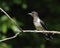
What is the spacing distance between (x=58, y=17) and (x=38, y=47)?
1.83 feet

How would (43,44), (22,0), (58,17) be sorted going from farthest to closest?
(58,17)
(43,44)
(22,0)

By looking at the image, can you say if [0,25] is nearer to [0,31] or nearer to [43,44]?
[0,31]

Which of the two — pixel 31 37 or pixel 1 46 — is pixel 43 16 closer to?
pixel 31 37

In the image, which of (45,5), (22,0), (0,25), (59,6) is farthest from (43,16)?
(0,25)

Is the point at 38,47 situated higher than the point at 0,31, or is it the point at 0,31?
the point at 0,31

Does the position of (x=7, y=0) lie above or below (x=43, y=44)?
above

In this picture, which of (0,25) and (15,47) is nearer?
(0,25)

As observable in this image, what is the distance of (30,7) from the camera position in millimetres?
4555

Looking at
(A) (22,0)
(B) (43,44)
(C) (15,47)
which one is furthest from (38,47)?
(A) (22,0)

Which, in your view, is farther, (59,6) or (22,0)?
(59,6)

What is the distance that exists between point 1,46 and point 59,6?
1.10 m

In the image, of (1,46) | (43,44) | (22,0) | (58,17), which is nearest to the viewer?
(1,46)

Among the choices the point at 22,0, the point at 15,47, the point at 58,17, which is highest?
the point at 22,0

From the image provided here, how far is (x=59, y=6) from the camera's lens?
4.25 m
